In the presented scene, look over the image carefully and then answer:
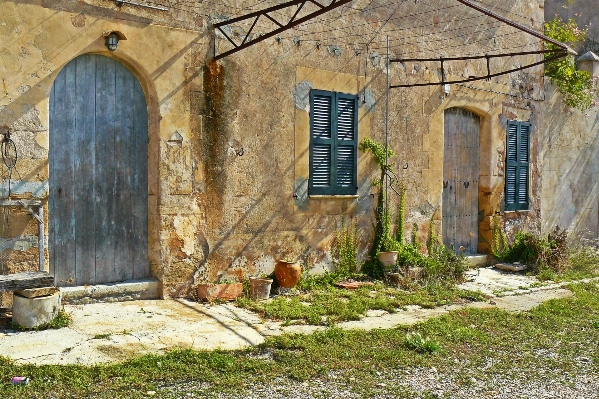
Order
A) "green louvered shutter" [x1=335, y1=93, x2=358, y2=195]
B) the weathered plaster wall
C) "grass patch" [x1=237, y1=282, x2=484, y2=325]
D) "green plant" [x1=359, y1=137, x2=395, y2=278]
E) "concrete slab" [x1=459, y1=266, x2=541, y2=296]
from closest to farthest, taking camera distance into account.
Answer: "grass patch" [x1=237, y1=282, x2=484, y2=325]
"green louvered shutter" [x1=335, y1=93, x2=358, y2=195]
"concrete slab" [x1=459, y1=266, x2=541, y2=296]
"green plant" [x1=359, y1=137, x2=395, y2=278]
the weathered plaster wall

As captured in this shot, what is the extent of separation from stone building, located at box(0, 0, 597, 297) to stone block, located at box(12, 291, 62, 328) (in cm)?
61

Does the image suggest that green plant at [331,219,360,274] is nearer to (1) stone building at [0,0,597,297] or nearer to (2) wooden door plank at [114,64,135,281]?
(1) stone building at [0,0,597,297]

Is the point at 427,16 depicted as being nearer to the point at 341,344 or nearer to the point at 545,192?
the point at 545,192

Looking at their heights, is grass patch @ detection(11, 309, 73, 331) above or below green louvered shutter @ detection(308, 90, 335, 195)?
below

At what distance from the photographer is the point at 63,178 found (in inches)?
245

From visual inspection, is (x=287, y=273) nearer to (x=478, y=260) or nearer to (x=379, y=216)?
(x=379, y=216)

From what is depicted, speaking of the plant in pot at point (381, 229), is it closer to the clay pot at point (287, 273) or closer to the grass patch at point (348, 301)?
the grass patch at point (348, 301)

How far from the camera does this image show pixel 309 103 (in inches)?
315

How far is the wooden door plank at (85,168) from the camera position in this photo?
6332mm

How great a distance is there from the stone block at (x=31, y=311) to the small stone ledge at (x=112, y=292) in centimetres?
77

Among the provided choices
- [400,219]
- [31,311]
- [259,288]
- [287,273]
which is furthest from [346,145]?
[31,311]

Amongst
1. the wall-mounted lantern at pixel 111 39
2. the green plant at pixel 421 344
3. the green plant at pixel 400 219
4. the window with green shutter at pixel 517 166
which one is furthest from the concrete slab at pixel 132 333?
the window with green shutter at pixel 517 166

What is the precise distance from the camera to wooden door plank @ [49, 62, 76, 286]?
616 centimetres

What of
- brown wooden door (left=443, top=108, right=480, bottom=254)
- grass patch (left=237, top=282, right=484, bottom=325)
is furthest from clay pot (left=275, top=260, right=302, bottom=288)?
brown wooden door (left=443, top=108, right=480, bottom=254)
